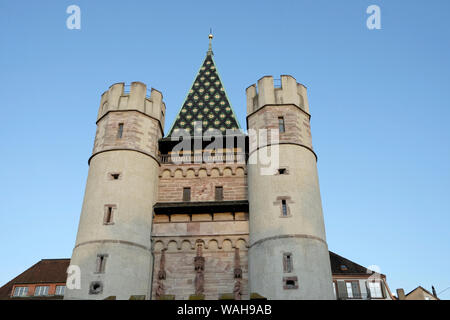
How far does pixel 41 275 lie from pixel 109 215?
24.5m

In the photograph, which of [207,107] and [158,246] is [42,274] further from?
[207,107]

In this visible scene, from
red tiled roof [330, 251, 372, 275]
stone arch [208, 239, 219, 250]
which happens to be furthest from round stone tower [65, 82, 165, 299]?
red tiled roof [330, 251, 372, 275]

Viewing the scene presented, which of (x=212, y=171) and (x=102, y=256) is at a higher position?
(x=212, y=171)

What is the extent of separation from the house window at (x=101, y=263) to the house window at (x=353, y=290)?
71.0 ft

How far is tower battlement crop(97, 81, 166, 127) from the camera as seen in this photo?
85.8 ft

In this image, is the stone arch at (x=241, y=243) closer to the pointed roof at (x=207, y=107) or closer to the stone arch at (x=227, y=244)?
the stone arch at (x=227, y=244)

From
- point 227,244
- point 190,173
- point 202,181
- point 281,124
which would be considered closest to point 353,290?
point 227,244

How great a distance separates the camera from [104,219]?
22.2 m

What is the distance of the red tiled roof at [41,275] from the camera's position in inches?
1631

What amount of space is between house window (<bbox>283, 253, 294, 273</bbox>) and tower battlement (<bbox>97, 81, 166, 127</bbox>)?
11.7m

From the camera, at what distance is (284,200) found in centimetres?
2233

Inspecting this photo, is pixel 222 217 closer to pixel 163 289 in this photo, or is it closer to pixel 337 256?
pixel 163 289
